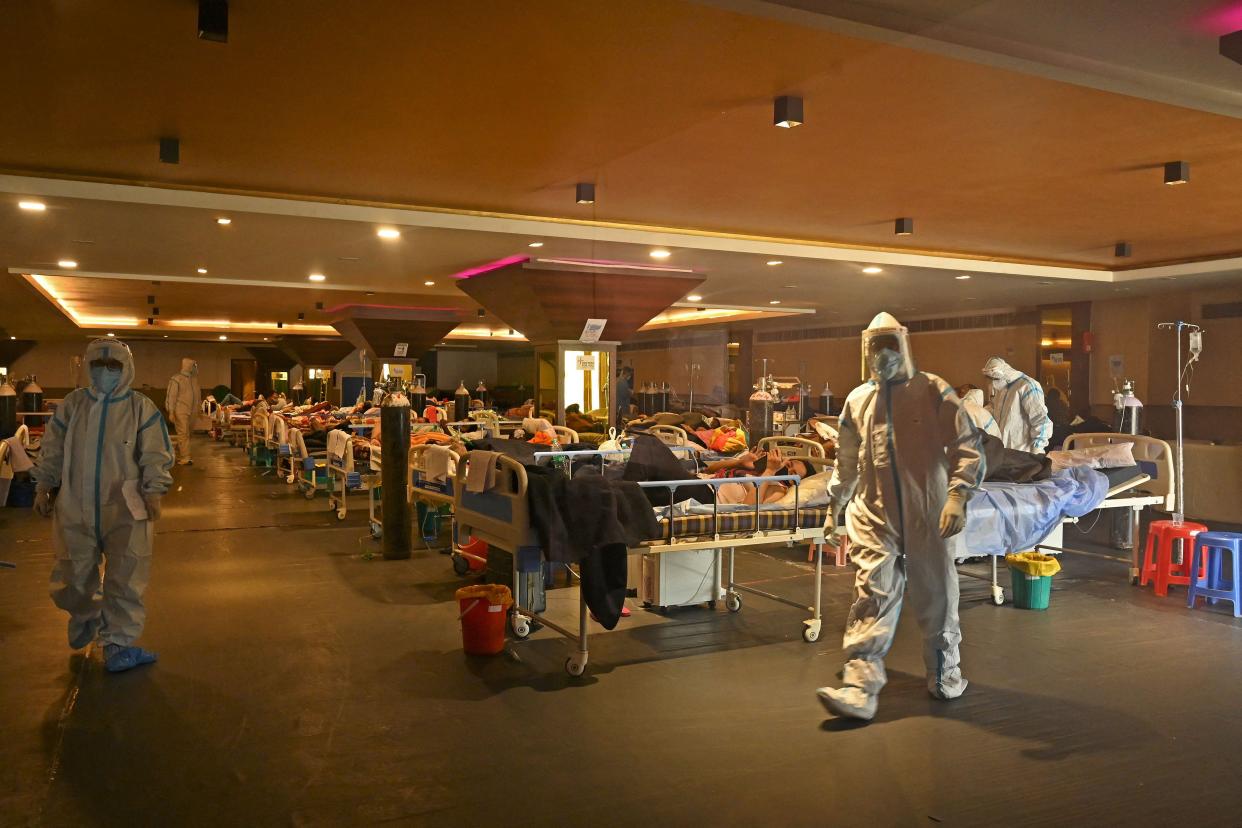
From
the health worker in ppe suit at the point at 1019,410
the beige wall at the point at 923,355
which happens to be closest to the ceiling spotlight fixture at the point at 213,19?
the beige wall at the point at 923,355

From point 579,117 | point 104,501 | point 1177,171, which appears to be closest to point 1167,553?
point 1177,171

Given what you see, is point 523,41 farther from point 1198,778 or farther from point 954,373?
point 1198,778

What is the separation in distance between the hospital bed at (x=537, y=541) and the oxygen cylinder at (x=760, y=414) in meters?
2.49

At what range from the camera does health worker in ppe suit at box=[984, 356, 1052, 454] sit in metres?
7.37

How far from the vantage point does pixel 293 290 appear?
525 inches

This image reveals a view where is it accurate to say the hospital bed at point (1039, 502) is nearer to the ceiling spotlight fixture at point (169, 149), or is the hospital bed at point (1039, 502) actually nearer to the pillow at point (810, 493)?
the pillow at point (810, 493)

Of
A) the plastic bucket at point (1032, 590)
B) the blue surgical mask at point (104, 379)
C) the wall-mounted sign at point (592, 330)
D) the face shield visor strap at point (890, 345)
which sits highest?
the wall-mounted sign at point (592, 330)

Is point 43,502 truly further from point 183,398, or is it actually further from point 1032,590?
point 183,398

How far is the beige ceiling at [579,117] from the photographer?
3.78 meters

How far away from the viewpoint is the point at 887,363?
4246 mm

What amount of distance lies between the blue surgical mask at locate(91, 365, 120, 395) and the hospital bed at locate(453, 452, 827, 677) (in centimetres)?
182

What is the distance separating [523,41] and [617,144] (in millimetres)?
1720

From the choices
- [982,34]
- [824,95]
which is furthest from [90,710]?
[982,34]

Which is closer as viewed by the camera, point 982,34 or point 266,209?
point 982,34
